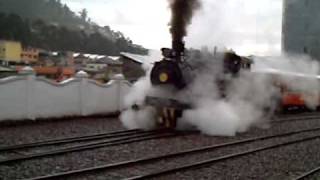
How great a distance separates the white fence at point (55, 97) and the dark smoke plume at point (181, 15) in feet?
17.1

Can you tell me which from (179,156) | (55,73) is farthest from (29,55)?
(179,156)

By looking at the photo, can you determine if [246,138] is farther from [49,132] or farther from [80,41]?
[80,41]

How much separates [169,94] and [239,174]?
5.99 metres

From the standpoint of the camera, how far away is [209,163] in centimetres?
1006

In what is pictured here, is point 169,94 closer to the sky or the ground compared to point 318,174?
closer to the sky

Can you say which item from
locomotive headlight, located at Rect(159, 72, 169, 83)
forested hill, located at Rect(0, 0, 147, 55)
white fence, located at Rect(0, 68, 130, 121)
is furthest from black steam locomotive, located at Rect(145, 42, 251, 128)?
forested hill, located at Rect(0, 0, 147, 55)

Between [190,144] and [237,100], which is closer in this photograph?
[190,144]

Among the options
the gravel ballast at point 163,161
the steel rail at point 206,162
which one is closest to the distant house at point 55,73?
the gravel ballast at point 163,161

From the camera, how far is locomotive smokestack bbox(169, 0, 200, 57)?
1541 cm

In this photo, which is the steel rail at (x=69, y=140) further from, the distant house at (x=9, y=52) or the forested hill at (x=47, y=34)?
the forested hill at (x=47, y=34)

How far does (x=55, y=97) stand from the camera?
18.1 meters

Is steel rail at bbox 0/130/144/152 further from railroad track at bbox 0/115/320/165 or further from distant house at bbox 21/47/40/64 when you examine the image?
distant house at bbox 21/47/40/64

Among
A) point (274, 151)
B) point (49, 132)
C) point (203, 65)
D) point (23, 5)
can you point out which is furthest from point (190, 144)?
point (23, 5)

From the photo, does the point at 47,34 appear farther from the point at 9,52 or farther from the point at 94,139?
the point at 94,139
